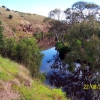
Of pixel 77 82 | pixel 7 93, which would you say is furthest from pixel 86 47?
pixel 7 93

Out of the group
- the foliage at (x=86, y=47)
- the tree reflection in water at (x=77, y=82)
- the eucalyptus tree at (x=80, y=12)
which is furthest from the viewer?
the eucalyptus tree at (x=80, y=12)

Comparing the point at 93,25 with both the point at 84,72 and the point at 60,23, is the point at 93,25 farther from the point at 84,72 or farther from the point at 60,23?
the point at 60,23

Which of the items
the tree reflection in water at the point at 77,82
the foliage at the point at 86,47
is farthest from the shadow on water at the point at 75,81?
the foliage at the point at 86,47

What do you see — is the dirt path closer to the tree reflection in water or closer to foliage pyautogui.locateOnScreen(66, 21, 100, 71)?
the tree reflection in water

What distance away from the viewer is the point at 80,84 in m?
27.8

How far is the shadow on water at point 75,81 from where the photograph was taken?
75.4ft

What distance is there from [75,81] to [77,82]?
1.85 ft

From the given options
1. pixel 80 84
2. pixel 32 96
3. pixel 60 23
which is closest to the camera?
pixel 32 96

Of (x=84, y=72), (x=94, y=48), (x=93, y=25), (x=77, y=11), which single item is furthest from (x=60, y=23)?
(x=94, y=48)

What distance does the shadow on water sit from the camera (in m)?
23.0

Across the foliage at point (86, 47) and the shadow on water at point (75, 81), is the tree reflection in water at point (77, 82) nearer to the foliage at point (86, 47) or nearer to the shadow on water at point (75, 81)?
the shadow on water at point (75, 81)

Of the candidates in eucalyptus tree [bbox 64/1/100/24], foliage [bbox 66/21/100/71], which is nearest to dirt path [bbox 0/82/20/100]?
foliage [bbox 66/21/100/71]

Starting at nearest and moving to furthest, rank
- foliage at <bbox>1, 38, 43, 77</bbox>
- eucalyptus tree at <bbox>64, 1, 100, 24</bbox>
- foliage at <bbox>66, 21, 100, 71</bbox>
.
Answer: foliage at <bbox>66, 21, 100, 71</bbox> < foliage at <bbox>1, 38, 43, 77</bbox> < eucalyptus tree at <bbox>64, 1, 100, 24</bbox>

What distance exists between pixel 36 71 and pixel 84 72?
8.92m
